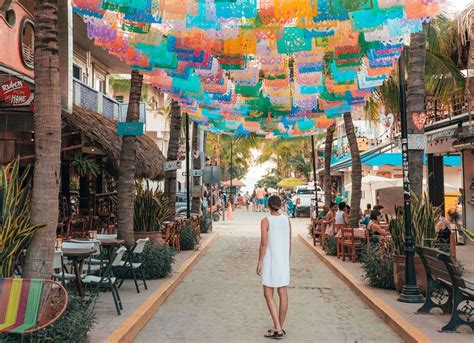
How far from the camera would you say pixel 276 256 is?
7.75 meters

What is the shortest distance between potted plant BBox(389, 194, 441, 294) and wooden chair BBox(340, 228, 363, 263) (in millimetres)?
4741

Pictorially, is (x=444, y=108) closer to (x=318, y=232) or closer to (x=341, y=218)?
(x=318, y=232)

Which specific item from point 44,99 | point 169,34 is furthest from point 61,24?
point 44,99

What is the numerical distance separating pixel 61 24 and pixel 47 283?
356 inches

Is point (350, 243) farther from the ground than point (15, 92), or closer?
closer

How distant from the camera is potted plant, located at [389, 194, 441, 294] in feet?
34.1

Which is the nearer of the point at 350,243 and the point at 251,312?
the point at 251,312

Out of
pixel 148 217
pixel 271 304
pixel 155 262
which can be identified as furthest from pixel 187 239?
pixel 271 304

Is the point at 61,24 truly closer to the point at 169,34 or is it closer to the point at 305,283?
the point at 169,34

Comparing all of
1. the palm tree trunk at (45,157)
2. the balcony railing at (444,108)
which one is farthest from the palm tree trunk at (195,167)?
the palm tree trunk at (45,157)

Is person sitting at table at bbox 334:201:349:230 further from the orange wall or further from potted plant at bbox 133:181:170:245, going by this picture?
the orange wall

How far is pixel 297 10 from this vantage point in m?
9.84

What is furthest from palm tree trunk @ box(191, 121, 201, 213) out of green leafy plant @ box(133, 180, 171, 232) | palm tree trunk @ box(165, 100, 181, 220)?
green leafy plant @ box(133, 180, 171, 232)

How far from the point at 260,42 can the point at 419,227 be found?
4.80 meters
